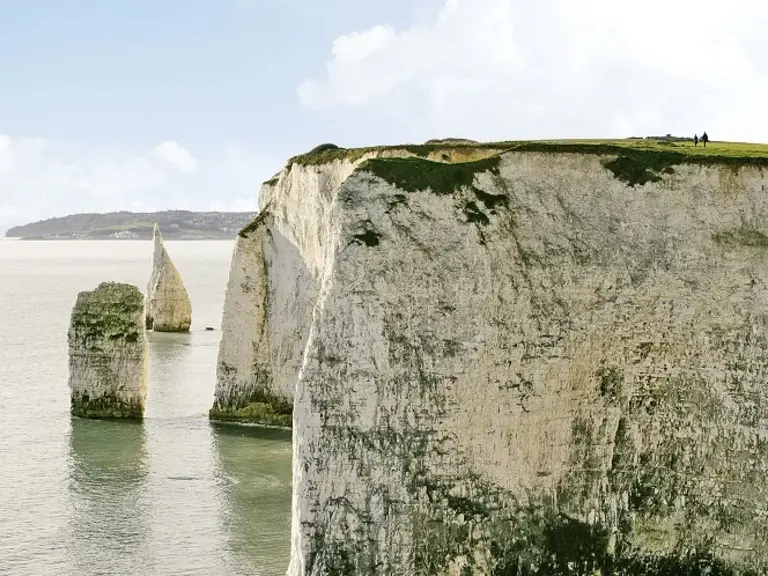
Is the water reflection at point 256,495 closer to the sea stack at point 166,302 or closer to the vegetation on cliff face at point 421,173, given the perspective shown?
the vegetation on cliff face at point 421,173

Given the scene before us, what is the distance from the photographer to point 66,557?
24.1 metres

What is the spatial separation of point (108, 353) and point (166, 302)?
2853cm

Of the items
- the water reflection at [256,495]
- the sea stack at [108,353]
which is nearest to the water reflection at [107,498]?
the sea stack at [108,353]

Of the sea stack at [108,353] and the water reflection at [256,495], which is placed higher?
the sea stack at [108,353]

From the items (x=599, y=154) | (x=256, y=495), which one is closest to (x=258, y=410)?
(x=256, y=495)

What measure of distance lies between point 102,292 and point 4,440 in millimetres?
5548

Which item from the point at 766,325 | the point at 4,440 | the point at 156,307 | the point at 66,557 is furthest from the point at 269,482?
the point at 156,307

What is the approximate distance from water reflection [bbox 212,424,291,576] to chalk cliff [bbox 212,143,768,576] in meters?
4.20

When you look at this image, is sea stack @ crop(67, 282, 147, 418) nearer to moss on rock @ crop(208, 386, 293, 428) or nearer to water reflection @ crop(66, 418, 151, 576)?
water reflection @ crop(66, 418, 151, 576)

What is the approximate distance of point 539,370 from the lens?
66.4 feet

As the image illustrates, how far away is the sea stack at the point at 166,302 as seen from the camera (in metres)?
63.7

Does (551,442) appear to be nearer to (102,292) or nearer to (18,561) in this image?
(18,561)

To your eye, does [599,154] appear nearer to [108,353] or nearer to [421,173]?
[421,173]

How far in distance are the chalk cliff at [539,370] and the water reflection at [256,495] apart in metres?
4.20
